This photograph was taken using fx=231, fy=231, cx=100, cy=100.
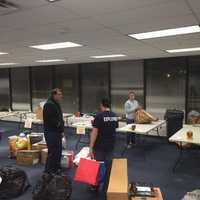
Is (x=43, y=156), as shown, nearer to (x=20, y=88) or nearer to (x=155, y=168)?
(x=155, y=168)

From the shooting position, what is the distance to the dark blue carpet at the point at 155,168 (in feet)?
11.5

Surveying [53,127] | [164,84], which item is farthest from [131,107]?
[53,127]

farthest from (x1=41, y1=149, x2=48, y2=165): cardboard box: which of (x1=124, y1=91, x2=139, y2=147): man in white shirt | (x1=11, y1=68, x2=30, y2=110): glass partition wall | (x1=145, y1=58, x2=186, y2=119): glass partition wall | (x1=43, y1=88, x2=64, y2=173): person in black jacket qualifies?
(x1=11, y1=68, x2=30, y2=110): glass partition wall

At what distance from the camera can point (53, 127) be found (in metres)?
3.79

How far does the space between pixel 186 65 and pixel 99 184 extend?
439cm

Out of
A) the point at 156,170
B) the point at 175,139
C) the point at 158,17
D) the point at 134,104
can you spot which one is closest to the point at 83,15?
the point at 158,17

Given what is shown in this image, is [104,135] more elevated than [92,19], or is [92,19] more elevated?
[92,19]

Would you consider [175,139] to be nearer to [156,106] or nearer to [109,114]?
[109,114]

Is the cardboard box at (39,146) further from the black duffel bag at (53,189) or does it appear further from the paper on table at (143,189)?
the paper on table at (143,189)

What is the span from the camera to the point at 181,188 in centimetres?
359

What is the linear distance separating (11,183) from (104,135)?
5.03 ft

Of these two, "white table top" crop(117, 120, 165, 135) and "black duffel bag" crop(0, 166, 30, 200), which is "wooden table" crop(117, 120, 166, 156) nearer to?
"white table top" crop(117, 120, 165, 135)

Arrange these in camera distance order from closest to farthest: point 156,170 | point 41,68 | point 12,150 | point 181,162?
point 156,170 < point 181,162 < point 12,150 < point 41,68

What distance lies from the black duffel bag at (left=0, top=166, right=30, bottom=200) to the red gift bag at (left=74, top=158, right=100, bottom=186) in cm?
99
